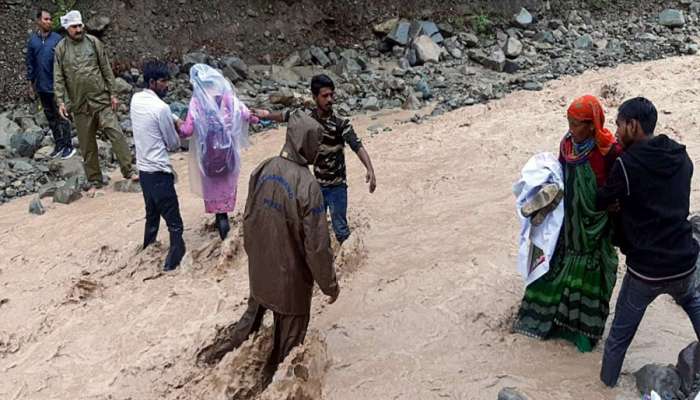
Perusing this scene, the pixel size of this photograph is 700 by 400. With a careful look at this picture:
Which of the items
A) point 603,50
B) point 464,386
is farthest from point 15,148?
point 603,50

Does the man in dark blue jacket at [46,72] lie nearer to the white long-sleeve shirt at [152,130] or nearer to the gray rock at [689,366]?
the white long-sleeve shirt at [152,130]

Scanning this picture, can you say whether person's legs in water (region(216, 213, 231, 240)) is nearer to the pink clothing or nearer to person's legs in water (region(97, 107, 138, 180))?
the pink clothing

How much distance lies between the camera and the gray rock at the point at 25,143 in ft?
27.4

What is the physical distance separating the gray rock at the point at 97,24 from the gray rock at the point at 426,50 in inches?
210

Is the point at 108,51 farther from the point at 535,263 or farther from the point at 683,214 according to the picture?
the point at 683,214

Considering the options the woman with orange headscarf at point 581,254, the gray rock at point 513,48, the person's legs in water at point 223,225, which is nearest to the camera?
the woman with orange headscarf at point 581,254

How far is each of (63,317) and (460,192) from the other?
12.4 ft

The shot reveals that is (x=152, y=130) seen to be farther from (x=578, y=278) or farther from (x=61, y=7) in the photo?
(x=61, y=7)

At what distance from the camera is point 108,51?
10.7 metres

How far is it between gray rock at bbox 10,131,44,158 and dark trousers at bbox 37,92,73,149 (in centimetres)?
30

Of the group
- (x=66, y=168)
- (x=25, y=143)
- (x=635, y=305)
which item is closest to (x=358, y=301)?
(x=635, y=305)

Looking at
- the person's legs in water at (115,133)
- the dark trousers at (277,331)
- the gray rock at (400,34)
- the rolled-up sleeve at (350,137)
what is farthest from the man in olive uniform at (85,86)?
the gray rock at (400,34)

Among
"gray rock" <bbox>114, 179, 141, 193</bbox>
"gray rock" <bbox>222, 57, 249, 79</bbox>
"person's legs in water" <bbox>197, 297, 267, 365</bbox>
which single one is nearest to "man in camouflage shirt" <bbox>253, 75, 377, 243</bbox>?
"person's legs in water" <bbox>197, 297, 267, 365</bbox>

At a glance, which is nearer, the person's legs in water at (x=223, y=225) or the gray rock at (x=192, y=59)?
the person's legs in water at (x=223, y=225)
